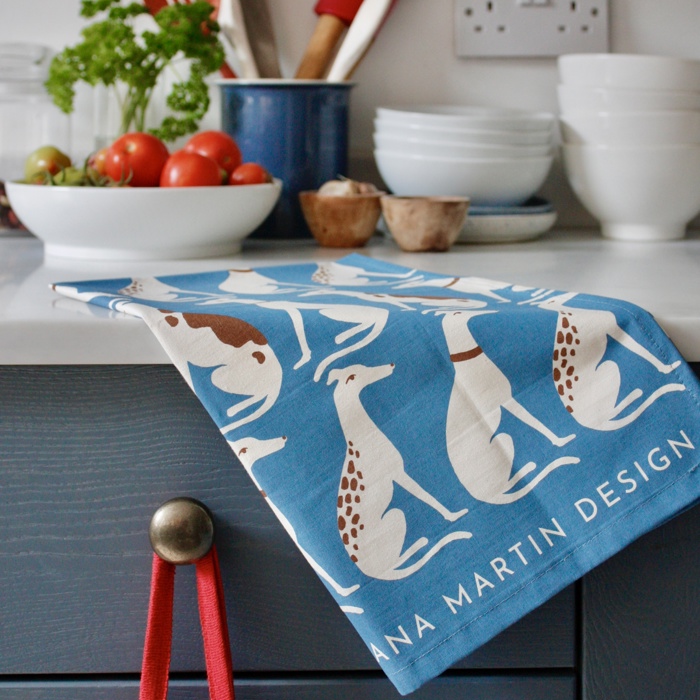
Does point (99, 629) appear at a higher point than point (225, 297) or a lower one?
lower

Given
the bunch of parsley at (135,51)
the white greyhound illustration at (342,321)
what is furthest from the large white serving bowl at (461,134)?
the white greyhound illustration at (342,321)

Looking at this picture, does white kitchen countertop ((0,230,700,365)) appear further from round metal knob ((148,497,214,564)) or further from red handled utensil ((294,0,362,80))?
red handled utensil ((294,0,362,80))

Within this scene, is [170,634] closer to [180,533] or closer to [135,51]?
[180,533]

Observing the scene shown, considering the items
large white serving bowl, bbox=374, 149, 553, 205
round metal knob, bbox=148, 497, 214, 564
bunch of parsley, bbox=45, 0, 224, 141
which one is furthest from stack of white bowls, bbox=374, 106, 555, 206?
round metal knob, bbox=148, 497, 214, 564

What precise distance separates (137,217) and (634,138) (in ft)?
1.91

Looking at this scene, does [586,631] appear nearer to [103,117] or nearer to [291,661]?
[291,661]

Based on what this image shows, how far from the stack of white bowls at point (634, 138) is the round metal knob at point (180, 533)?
711 mm

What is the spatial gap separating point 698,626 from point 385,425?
280 mm

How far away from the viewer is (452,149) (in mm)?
1062

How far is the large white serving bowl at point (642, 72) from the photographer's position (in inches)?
41.1

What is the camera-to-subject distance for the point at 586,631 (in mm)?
659

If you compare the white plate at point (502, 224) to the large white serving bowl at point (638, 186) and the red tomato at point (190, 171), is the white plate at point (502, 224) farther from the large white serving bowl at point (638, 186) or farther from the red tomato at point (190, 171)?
the red tomato at point (190, 171)

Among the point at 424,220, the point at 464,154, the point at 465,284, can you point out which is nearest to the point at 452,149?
the point at 464,154

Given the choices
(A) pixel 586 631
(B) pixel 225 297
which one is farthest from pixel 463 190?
(A) pixel 586 631
